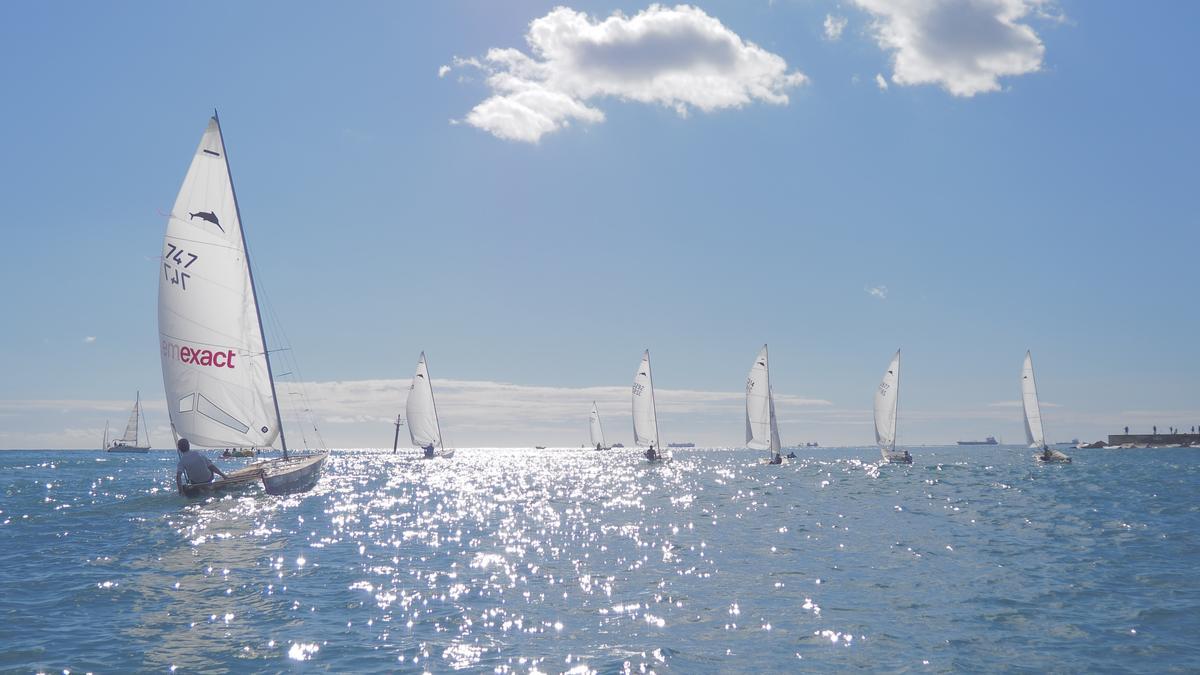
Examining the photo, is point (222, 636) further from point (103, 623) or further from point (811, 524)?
point (811, 524)

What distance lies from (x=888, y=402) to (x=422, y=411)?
5667cm

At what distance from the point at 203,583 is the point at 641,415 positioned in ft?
228

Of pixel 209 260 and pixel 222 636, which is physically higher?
pixel 209 260

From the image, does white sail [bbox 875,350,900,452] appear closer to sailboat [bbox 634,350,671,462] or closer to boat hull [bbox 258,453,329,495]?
sailboat [bbox 634,350,671,462]

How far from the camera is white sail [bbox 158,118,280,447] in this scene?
1283 inches

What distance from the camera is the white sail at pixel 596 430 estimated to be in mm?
148750

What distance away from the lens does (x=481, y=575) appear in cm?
1888

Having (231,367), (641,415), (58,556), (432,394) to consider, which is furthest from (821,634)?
(432,394)

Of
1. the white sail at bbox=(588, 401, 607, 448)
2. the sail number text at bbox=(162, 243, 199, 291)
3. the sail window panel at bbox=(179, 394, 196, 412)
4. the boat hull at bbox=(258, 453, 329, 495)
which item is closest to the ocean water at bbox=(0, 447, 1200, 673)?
the boat hull at bbox=(258, 453, 329, 495)

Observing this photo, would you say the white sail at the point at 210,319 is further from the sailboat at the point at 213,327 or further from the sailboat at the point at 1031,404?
the sailboat at the point at 1031,404

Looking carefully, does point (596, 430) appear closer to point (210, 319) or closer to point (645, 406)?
point (645, 406)

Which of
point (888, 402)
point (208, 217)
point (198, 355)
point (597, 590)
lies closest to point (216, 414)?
point (198, 355)

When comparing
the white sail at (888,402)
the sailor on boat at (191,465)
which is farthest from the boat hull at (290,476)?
the white sail at (888,402)

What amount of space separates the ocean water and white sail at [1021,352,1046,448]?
5967 centimetres
